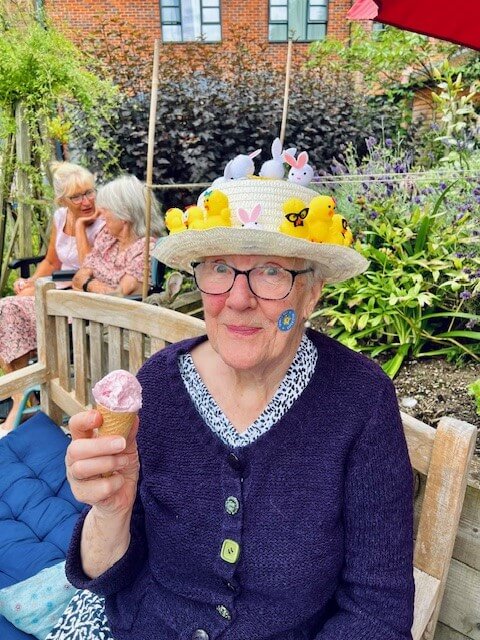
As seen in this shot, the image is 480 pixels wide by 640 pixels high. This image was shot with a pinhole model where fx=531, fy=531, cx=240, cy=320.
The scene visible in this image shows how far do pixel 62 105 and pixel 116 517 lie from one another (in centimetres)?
503

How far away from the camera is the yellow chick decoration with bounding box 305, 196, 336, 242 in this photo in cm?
117

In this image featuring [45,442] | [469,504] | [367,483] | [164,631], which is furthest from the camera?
[45,442]

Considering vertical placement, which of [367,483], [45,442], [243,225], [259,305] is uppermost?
[243,225]

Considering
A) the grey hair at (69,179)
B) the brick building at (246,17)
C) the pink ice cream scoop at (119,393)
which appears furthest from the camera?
the brick building at (246,17)

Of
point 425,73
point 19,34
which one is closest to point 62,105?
point 19,34

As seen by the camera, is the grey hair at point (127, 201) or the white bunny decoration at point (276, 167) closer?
the white bunny decoration at point (276, 167)

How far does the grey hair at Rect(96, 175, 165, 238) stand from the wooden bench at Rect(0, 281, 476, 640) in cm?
139

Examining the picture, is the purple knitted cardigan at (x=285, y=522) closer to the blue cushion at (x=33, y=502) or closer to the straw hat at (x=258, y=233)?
the straw hat at (x=258, y=233)

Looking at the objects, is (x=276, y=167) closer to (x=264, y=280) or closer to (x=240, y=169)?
(x=240, y=169)

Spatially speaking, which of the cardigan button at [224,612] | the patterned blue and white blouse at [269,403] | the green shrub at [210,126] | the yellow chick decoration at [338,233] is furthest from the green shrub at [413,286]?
the green shrub at [210,126]

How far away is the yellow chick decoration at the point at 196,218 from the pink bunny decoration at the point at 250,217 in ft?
0.32

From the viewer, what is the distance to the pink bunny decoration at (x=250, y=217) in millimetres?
1142

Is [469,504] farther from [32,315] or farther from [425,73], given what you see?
[425,73]

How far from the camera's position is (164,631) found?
1.29 meters
